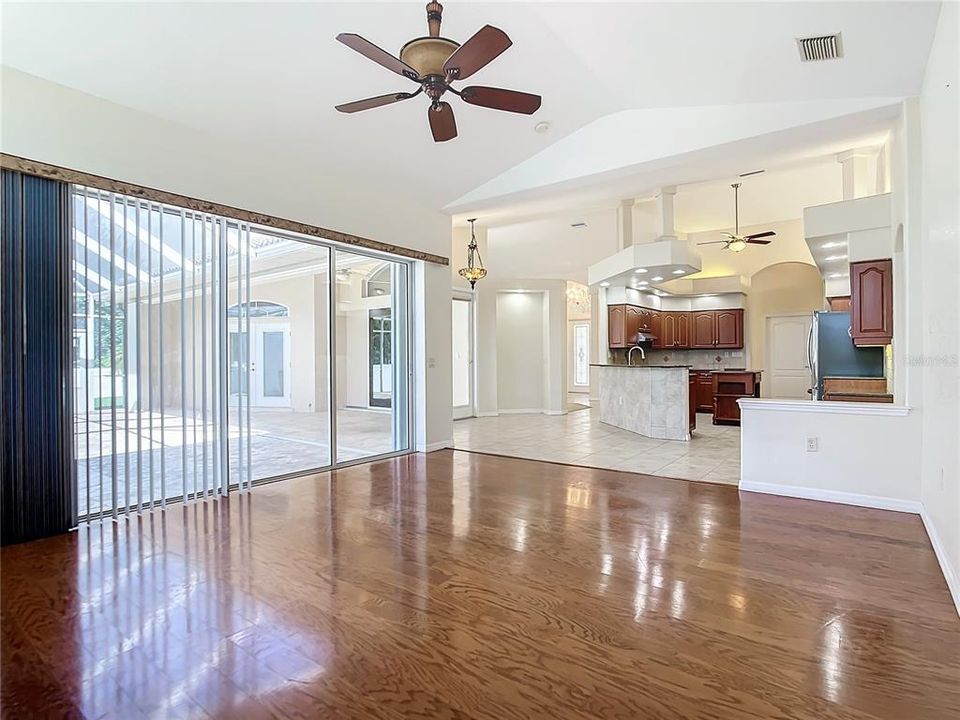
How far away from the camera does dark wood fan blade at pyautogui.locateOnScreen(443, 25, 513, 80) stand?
97.1 inches

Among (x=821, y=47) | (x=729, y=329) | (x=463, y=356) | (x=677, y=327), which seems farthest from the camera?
(x=677, y=327)

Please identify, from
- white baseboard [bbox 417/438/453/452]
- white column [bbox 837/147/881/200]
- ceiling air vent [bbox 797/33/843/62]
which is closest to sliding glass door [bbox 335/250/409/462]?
white baseboard [bbox 417/438/453/452]

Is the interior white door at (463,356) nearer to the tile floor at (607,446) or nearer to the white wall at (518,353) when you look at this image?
the white wall at (518,353)

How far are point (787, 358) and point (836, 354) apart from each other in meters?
4.70

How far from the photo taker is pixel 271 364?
19.1 ft

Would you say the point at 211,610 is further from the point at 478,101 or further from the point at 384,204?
the point at 384,204

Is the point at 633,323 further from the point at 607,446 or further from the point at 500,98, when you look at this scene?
A: the point at 500,98

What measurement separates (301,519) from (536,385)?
25.0 feet

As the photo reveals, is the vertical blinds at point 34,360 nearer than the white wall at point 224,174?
Yes

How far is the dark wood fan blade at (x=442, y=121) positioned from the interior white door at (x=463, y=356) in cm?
643

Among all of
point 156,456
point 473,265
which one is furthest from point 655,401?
point 156,456

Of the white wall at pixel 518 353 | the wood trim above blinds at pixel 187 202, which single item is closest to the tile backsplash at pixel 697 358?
the white wall at pixel 518 353

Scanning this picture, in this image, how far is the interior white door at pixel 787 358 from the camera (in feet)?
33.4

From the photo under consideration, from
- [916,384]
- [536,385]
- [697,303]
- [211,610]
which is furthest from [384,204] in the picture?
[697,303]
